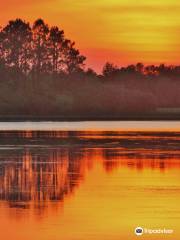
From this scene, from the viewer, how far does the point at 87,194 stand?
80.2 ft

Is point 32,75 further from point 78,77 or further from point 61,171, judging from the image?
point 61,171

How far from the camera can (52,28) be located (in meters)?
168

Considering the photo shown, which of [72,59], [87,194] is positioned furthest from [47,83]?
[87,194]

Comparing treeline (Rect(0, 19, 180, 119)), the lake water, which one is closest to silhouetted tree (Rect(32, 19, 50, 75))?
treeline (Rect(0, 19, 180, 119))

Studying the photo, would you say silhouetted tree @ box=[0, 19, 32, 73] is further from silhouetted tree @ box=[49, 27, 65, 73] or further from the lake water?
the lake water

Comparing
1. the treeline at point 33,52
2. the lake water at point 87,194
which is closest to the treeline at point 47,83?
the treeline at point 33,52

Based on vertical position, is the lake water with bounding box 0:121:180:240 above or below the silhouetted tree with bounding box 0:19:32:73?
below

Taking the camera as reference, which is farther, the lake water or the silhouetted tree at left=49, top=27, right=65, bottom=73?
the silhouetted tree at left=49, top=27, right=65, bottom=73

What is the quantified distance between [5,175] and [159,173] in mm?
4545

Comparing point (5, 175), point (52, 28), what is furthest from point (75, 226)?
point (52, 28)

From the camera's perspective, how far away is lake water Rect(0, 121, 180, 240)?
18969 millimetres

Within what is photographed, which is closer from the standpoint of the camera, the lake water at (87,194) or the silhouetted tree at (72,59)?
the lake water at (87,194)

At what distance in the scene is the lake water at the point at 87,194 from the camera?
62.2 feet

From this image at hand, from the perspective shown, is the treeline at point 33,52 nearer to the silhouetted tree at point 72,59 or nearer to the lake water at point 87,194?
the silhouetted tree at point 72,59
